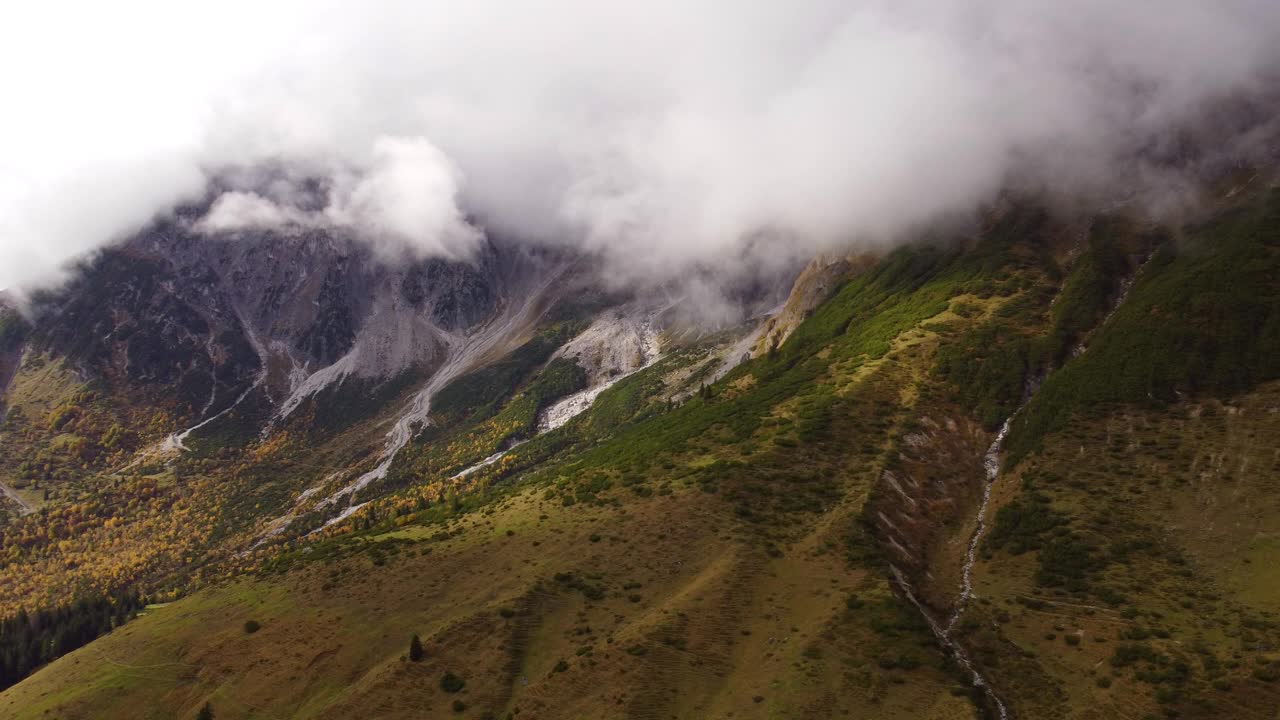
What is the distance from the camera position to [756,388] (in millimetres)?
172250

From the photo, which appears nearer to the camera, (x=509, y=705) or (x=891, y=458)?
(x=509, y=705)

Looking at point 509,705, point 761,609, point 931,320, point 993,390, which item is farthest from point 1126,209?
point 509,705

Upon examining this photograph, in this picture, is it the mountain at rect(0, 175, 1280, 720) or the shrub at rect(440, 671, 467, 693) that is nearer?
the mountain at rect(0, 175, 1280, 720)

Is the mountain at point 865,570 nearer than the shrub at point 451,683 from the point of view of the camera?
Yes

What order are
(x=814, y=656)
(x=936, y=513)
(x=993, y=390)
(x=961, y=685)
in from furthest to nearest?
A: (x=993, y=390) → (x=936, y=513) → (x=814, y=656) → (x=961, y=685)

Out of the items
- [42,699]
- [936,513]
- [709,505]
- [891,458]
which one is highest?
[42,699]

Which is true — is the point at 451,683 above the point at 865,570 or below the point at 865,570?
above

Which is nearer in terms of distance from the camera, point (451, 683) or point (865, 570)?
point (451, 683)

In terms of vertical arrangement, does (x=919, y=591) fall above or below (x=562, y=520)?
below

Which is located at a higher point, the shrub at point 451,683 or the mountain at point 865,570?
the shrub at point 451,683

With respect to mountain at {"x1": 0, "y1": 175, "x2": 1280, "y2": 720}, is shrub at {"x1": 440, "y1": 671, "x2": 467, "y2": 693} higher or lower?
higher

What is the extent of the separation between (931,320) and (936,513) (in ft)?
251

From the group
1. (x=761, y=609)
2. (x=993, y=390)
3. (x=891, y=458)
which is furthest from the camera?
(x=993, y=390)

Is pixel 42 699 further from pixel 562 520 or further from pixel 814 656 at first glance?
pixel 814 656
